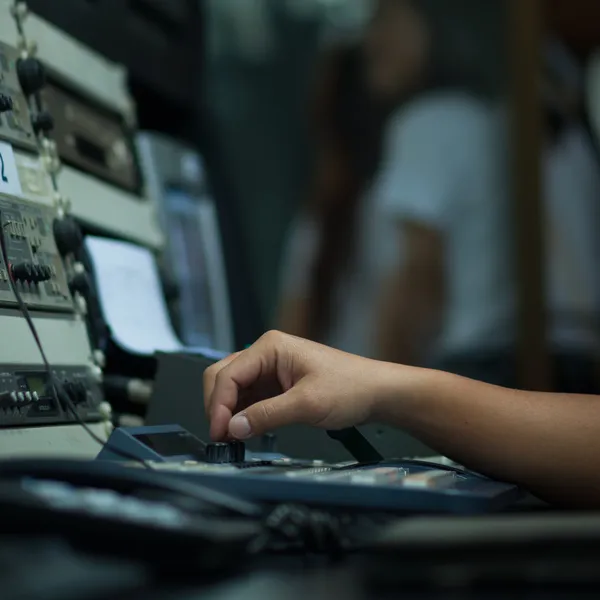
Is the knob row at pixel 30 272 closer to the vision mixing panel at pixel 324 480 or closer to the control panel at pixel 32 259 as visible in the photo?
the control panel at pixel 32 259

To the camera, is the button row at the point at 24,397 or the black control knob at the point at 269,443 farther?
the black control knob at the point at 269,443

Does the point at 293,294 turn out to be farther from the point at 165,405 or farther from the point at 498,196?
the point at 165,405

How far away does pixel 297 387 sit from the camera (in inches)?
28.9

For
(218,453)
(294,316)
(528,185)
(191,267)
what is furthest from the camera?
(294,316)

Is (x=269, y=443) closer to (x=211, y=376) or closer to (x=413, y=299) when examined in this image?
(x=211, y=376)

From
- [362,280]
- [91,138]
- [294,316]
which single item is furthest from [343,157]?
[91,138]

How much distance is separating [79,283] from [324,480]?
48 cm

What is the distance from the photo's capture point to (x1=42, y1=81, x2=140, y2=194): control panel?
1.05 metres

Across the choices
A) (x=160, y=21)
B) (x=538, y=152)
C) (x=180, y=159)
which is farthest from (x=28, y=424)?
(x=538, y=152)

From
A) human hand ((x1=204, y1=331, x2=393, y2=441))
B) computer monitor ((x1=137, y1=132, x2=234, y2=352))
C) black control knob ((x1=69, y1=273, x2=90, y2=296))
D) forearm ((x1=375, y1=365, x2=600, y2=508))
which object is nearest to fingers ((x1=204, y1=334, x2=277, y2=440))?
human hand ((x1=204, y1=331, x2=393, y2=441))

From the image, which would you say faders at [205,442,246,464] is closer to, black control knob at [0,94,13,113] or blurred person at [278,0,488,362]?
black control knob at [0,94,13,113]

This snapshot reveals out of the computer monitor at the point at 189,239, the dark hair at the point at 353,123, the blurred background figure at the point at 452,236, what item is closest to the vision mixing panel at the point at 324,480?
the computer monitor at the point at 189,239

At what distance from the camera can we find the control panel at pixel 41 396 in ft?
2.62

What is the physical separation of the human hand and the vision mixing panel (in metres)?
0.03
